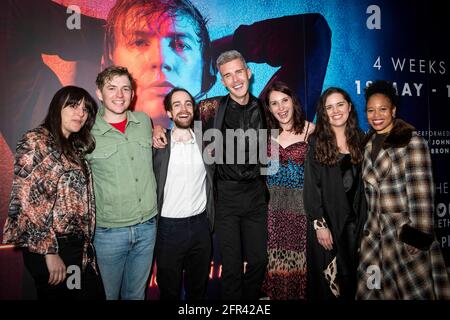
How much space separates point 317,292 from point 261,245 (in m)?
0.68

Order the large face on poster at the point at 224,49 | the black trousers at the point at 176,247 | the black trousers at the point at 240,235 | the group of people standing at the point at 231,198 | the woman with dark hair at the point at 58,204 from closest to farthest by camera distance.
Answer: the woman with dark hair at the point at 58,204
the group of people standing at the point at 231,198
the black trousers at the point at 176,247
the black trousers at the point at 240,235
the large face on poster at the point at 224,49

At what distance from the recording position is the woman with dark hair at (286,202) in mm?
2627

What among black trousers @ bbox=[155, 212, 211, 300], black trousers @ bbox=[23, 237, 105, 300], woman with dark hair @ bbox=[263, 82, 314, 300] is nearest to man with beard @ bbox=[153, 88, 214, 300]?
black trousers @ bbox=[155, 212, 211, 300]

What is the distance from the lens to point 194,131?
2604 mm

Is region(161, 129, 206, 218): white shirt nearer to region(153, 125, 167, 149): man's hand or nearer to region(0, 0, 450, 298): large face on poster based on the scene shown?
region(153, 125, 167, 149): man's hand

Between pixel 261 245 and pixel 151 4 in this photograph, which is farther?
pixel 151 4

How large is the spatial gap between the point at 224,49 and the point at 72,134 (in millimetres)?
1916

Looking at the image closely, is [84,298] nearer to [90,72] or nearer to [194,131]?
[194,131]

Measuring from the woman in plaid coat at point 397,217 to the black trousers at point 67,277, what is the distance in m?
2.25

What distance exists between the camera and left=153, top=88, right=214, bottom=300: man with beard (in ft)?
7.93

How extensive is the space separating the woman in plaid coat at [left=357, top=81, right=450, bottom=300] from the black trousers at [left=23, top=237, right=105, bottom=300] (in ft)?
7.39

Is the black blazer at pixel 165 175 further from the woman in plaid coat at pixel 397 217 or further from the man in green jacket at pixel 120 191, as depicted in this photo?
the woman in plaid coat at pixel 397 217

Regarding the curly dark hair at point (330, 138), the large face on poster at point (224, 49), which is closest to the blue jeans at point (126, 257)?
the large face on poster at point (224, 49)
